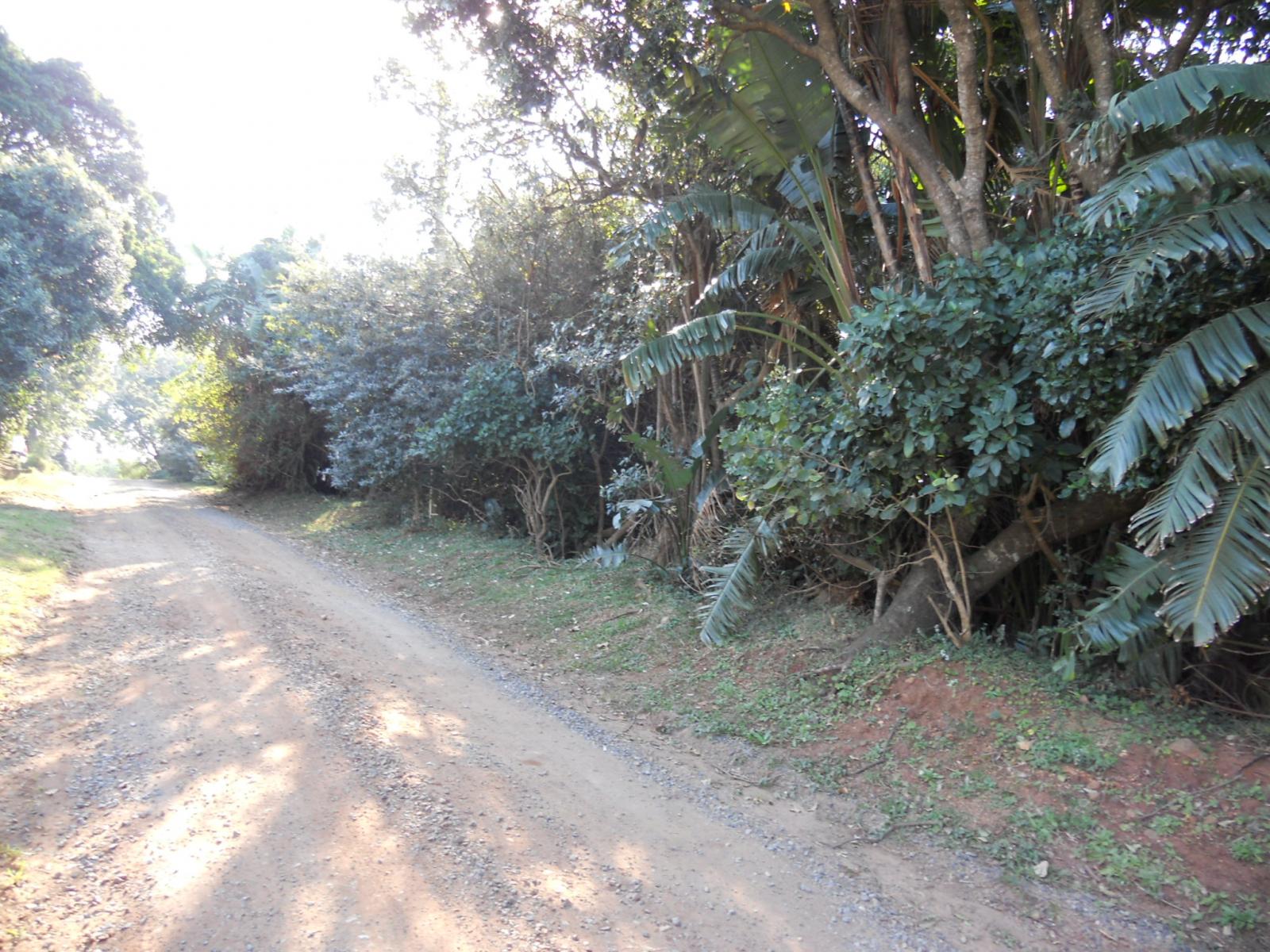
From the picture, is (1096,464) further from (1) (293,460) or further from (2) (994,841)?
(1) (293,460)

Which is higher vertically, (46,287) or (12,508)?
(46,287)

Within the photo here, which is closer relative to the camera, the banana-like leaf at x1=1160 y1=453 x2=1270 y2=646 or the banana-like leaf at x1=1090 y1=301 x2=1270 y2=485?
the banana-like leaf at x1=1160 y1=453 x2=1270 y2=646

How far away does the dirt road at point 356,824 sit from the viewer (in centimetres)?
360

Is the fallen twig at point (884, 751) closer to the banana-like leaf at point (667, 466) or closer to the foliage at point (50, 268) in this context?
the banana-like leaf at point (667, 466)

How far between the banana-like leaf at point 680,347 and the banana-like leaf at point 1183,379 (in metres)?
3.89

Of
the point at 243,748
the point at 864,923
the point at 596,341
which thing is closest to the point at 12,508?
the point at 596,341

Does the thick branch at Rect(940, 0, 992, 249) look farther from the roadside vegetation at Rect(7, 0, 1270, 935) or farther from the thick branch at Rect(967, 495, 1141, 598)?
the thick branch at Rect(967, 495, 1141, 598)

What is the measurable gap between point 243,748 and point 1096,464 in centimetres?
560

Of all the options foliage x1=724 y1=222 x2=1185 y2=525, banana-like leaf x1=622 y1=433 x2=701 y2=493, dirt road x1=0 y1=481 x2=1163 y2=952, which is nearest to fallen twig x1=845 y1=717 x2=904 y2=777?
dirt road x1=0 y1=481 x2=1163 y2=952

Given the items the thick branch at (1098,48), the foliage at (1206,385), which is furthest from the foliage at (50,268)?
the foliage at (1206,385)

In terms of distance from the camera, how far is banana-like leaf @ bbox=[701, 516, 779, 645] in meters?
7.95

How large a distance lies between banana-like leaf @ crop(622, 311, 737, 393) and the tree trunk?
2.87 meters

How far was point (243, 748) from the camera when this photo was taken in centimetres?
520

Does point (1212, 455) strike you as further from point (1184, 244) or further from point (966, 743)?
point (966, 743)
